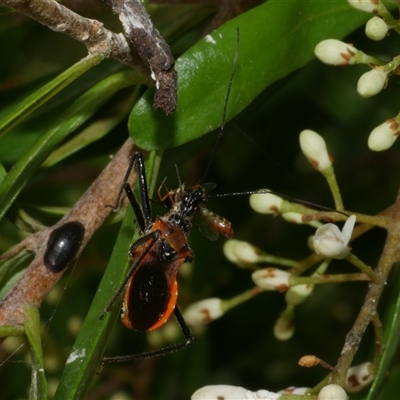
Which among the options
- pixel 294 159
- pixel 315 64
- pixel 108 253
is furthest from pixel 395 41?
pixel 108 253

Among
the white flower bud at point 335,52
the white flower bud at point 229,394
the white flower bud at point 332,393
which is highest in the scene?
the white flower bud at point 335,52

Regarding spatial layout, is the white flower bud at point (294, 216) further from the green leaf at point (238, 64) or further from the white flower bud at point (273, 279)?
the green leaf at point (238, 64)

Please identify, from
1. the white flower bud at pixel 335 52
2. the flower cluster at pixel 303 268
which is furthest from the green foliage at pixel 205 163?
the flower cluster at pixel 303 268

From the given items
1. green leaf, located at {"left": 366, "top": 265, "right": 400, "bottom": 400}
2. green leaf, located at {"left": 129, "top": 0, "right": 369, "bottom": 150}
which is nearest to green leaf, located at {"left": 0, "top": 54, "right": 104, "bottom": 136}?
green leaf, located at {"left": 129, "top": 0, "right": 369, "bottom": 150}

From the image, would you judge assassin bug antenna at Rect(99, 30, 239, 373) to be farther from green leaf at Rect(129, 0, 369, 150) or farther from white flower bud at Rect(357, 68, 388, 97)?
white flower bud at Rect(357, 68, 388, 97)

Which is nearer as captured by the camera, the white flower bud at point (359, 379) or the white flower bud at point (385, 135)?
the white flower bud at point (385, 135)
